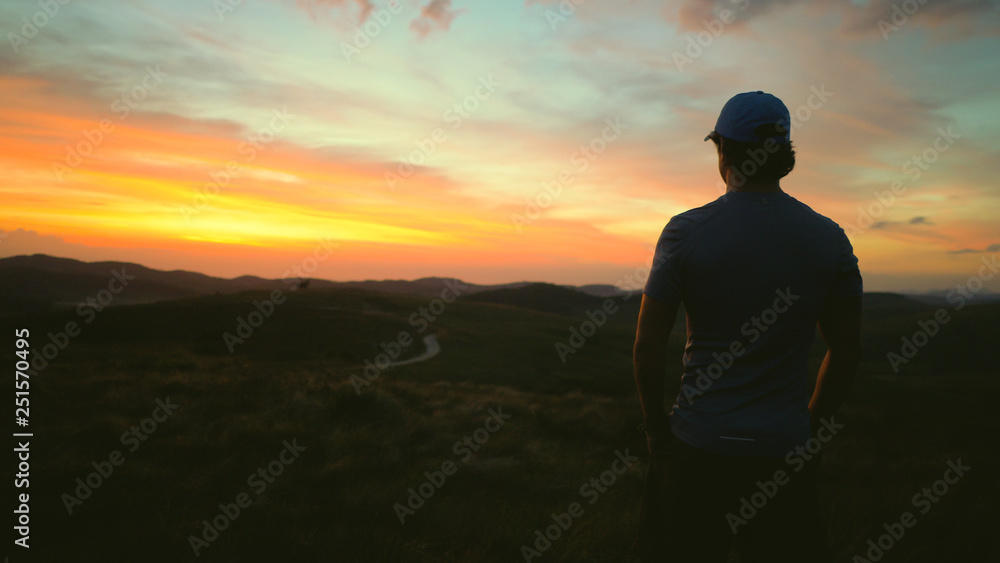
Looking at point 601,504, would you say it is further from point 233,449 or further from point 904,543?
point 233,449

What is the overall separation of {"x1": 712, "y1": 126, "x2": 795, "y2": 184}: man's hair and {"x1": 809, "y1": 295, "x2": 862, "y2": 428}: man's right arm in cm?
72

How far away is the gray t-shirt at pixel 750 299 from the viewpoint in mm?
2186

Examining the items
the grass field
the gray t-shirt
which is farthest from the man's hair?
the grass field

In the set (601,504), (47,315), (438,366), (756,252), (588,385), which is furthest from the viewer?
(47,315)

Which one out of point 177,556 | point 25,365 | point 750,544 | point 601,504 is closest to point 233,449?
point 177,556

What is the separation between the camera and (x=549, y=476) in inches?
296

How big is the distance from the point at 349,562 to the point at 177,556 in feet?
4.85
